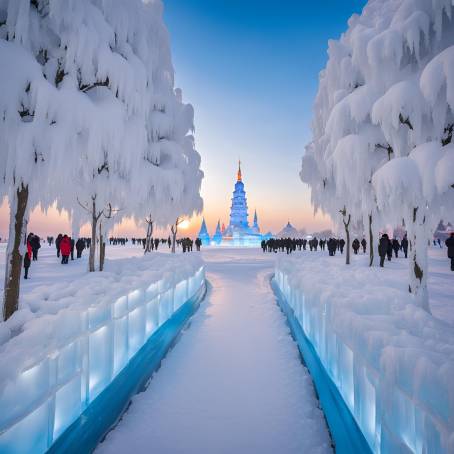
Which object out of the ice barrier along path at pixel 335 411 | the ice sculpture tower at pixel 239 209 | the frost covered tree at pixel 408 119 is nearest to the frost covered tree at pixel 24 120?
the ice barrier along path at pixel 335 411

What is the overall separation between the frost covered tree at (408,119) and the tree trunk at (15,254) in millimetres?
6885

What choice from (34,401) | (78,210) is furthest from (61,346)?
(78,210)

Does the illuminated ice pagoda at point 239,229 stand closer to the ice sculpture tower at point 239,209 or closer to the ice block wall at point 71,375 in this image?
the ice sculpture tower at point 239,209

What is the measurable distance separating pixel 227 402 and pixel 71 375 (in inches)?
85.0

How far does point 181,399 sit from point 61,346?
2.11m

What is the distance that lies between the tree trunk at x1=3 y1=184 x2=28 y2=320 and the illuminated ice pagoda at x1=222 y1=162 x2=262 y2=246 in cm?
9262

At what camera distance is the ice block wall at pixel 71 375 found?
2.03 meters

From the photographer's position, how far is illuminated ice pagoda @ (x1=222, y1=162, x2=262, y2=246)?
10144cm

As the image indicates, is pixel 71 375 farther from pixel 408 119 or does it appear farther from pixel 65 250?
pixel 65 250

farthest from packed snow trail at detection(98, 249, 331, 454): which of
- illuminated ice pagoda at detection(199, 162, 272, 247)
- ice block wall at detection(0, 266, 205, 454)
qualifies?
illuminated ice pagoda at detection(199, 162, 272, 247)

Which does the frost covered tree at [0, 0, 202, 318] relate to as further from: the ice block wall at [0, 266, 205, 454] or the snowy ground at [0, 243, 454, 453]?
the ice block wall at [0, 266, 205, 454]

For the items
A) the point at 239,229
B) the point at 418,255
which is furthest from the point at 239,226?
the point at 418,255

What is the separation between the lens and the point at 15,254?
4.91 meters

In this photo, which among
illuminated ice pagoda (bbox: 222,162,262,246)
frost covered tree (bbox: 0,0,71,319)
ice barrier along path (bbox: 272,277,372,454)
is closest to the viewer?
ice barrier along path (bbox: 272,277,372,454)
